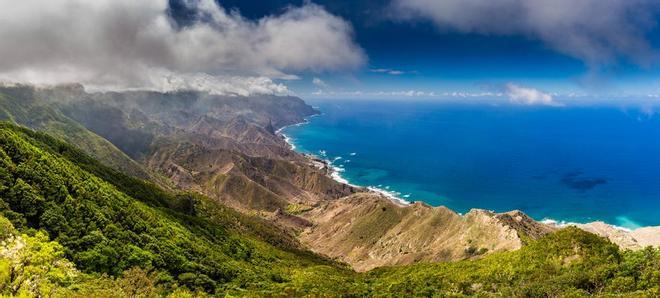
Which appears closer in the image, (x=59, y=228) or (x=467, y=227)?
(x=59, y=228)

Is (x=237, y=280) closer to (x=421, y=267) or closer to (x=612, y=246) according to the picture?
(x=421, y=267)

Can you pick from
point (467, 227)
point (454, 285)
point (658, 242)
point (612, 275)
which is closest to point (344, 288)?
point (454, 285)

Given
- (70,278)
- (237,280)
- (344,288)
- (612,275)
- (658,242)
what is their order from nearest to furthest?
(70,278)
(612,275)
(344,288)
(237,280)
(658,242)

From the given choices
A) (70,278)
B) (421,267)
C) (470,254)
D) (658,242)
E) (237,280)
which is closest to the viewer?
(70,278)

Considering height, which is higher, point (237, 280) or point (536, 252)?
point (536, 252)

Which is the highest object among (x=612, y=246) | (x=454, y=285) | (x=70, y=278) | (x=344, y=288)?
(x=612, y=246)

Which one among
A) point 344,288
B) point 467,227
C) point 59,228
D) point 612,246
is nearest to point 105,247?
point 59,228

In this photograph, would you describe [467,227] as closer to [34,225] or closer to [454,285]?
[454,285]
